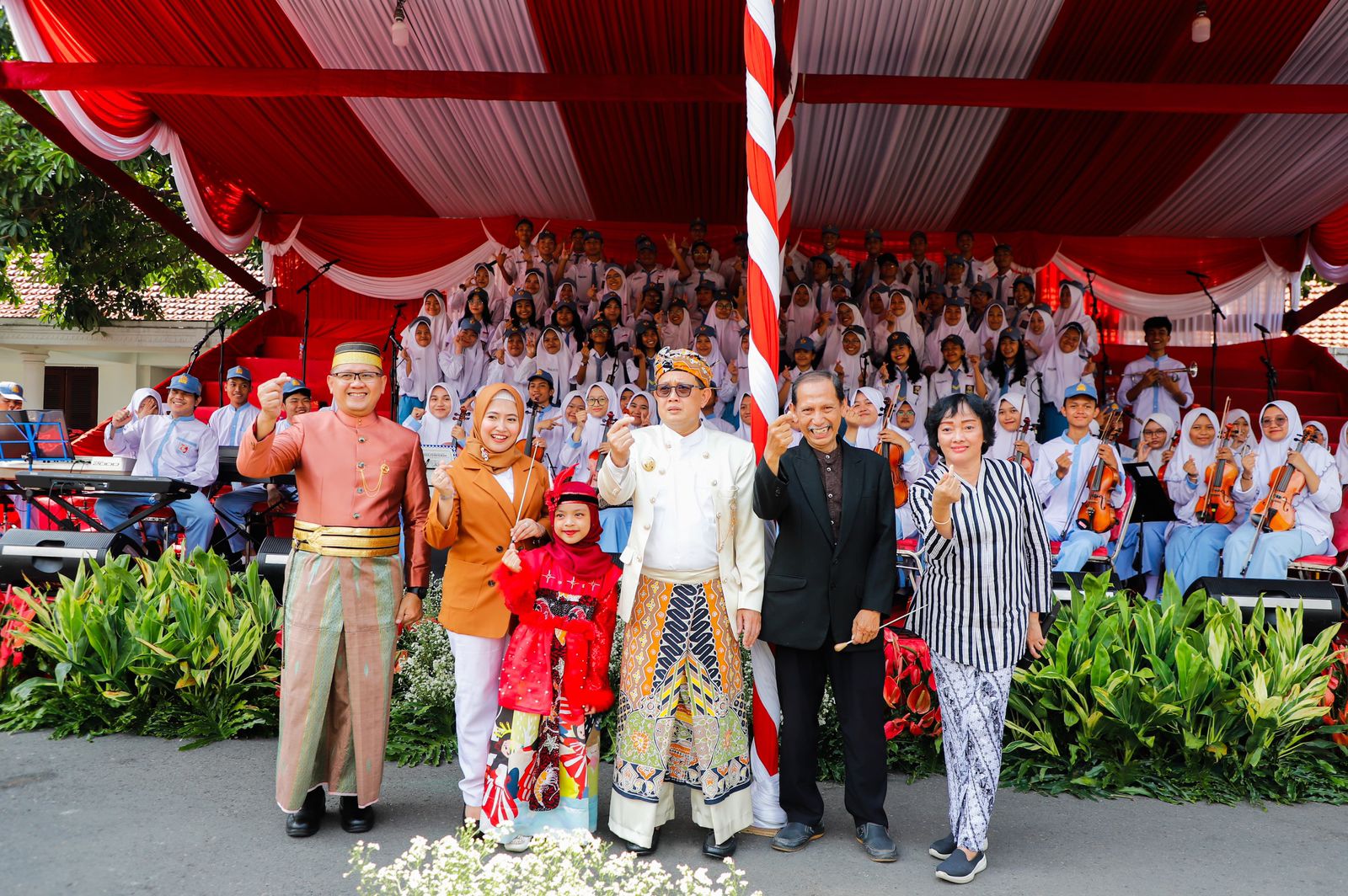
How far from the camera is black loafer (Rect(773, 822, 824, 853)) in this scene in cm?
344

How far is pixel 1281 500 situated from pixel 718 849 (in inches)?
184

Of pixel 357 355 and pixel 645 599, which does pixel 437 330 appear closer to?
pixel 357 355

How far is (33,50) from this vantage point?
7.15 m

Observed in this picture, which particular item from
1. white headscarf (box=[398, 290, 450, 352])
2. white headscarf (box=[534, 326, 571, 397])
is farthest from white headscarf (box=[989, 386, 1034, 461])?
white headscarf (box=[398, 290, 450, 352])

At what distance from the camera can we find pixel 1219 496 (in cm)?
659

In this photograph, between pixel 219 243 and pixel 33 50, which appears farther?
pixel 219 243

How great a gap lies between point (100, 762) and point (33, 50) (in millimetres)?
5672


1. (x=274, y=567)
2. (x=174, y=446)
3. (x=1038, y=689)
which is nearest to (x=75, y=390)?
(x=174, y=446)

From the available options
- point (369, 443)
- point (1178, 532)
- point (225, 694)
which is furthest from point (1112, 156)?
point (225, 694)

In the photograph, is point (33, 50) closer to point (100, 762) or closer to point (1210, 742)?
point (100, 762)

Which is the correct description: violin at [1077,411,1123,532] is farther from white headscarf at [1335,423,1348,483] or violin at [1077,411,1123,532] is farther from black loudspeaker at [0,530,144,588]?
black loudspeaker at [0,530,144,588]

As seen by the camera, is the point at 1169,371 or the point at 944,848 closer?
the point at 944,848

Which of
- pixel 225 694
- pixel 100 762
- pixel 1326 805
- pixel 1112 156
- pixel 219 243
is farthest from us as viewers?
pixel 219 243

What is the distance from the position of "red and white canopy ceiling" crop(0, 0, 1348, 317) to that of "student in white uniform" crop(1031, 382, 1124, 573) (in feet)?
8.57
